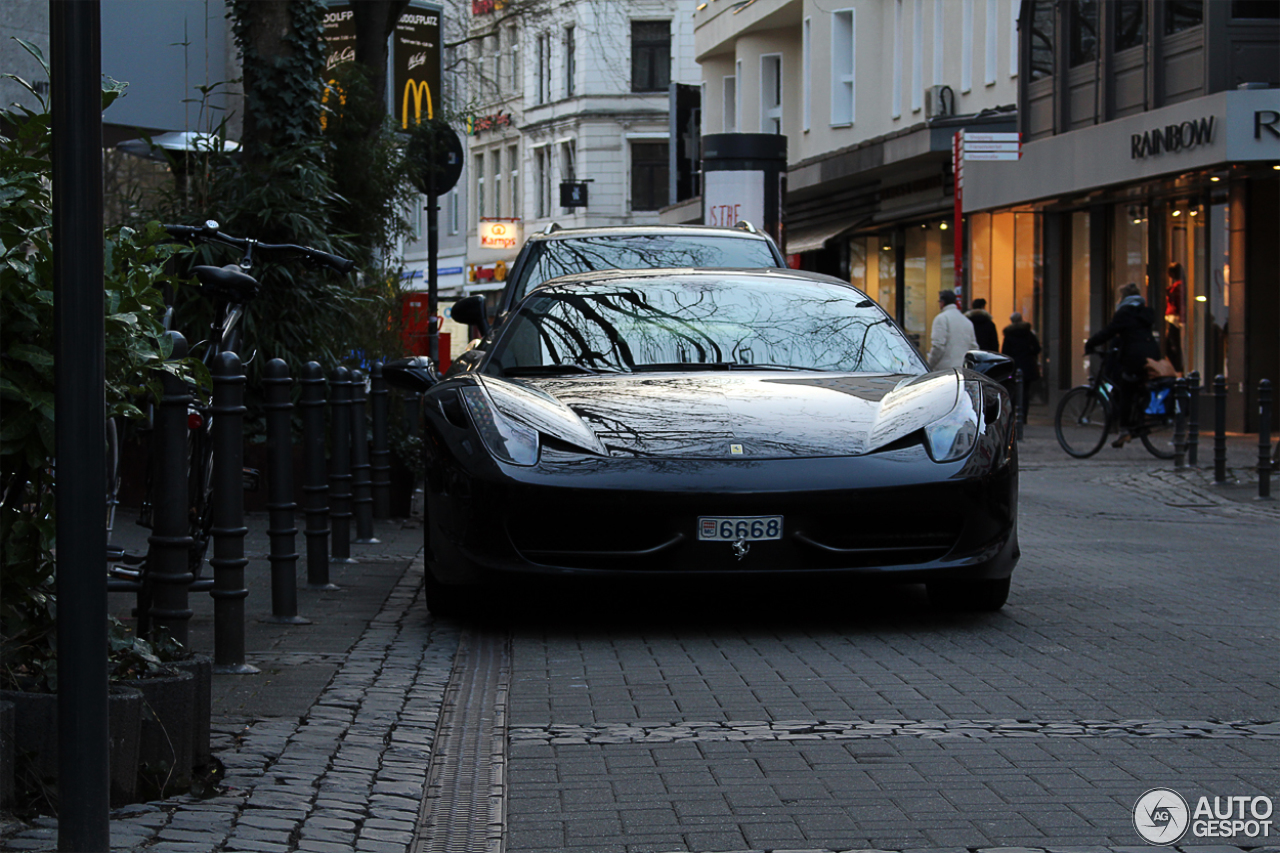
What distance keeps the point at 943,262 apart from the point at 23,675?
102 feet

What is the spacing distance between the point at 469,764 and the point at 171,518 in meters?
1.08

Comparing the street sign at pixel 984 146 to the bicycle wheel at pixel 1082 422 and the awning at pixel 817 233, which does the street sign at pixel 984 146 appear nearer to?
the bicycle wheel at pixel 1082 422

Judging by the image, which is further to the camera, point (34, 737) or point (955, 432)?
point (955, 432)

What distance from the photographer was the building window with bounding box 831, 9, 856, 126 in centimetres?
3816

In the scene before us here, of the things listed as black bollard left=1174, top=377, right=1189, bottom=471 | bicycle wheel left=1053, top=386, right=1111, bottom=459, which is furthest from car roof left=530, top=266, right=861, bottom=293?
bicycle wheel left=1053, top=386, right=1111, bottom=459

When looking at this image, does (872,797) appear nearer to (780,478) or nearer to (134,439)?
(780,478)

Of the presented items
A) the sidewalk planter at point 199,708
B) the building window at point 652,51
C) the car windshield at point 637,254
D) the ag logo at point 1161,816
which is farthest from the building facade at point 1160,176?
the building window at point 652,51

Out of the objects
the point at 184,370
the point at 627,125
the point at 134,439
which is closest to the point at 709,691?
the point at 184,370

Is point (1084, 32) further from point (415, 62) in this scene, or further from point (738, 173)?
point (415, 62)

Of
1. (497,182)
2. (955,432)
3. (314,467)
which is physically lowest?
(314,467)

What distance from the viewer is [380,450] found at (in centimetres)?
1068

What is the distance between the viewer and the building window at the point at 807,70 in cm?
3956

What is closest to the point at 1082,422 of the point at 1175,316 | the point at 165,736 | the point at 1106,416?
the point at 1106,416

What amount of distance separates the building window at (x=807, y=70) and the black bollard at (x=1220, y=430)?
25.7 meters
